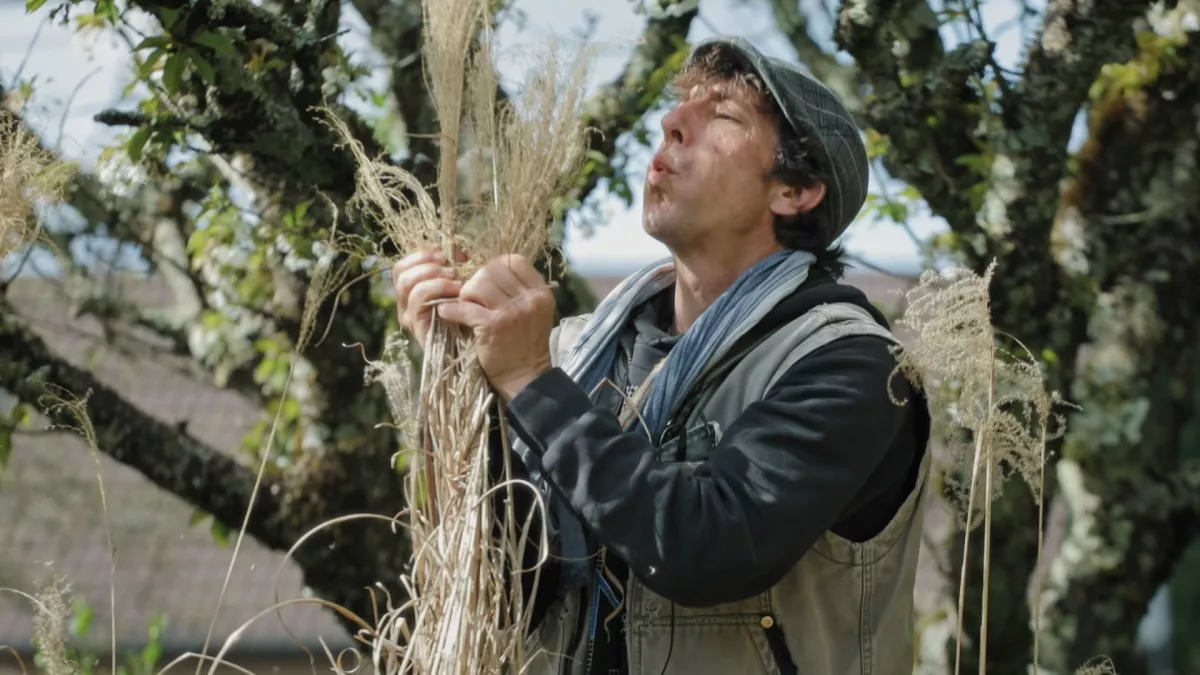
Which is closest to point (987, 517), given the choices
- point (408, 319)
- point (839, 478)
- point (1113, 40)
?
point (839, 478)

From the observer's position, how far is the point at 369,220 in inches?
106

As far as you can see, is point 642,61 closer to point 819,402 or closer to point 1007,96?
point 1007,96

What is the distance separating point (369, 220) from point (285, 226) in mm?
676

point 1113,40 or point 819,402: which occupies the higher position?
point 1113,40

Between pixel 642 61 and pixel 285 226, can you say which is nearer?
pixel 285 226

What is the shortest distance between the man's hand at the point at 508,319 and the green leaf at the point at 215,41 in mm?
1013

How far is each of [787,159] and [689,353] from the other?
0.31 m

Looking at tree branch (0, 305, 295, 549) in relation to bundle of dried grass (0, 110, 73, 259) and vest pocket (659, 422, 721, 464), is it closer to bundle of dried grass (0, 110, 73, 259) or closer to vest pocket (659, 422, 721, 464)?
bundle of dried grass (0, 110, 73, 259)

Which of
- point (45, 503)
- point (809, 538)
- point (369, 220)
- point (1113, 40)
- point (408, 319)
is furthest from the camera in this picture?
point (45, 503)

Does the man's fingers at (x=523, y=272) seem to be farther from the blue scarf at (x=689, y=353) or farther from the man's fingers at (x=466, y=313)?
the blue scarf at (x=689, y=353)

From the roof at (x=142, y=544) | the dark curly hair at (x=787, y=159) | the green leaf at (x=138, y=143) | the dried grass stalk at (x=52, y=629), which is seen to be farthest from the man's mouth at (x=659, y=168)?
the roof at (x=142, y=544)

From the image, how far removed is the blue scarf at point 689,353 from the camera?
1.82 metres

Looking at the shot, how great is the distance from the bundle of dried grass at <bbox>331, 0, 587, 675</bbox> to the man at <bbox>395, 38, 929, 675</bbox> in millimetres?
62

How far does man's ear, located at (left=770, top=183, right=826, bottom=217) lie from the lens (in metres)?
1.98
